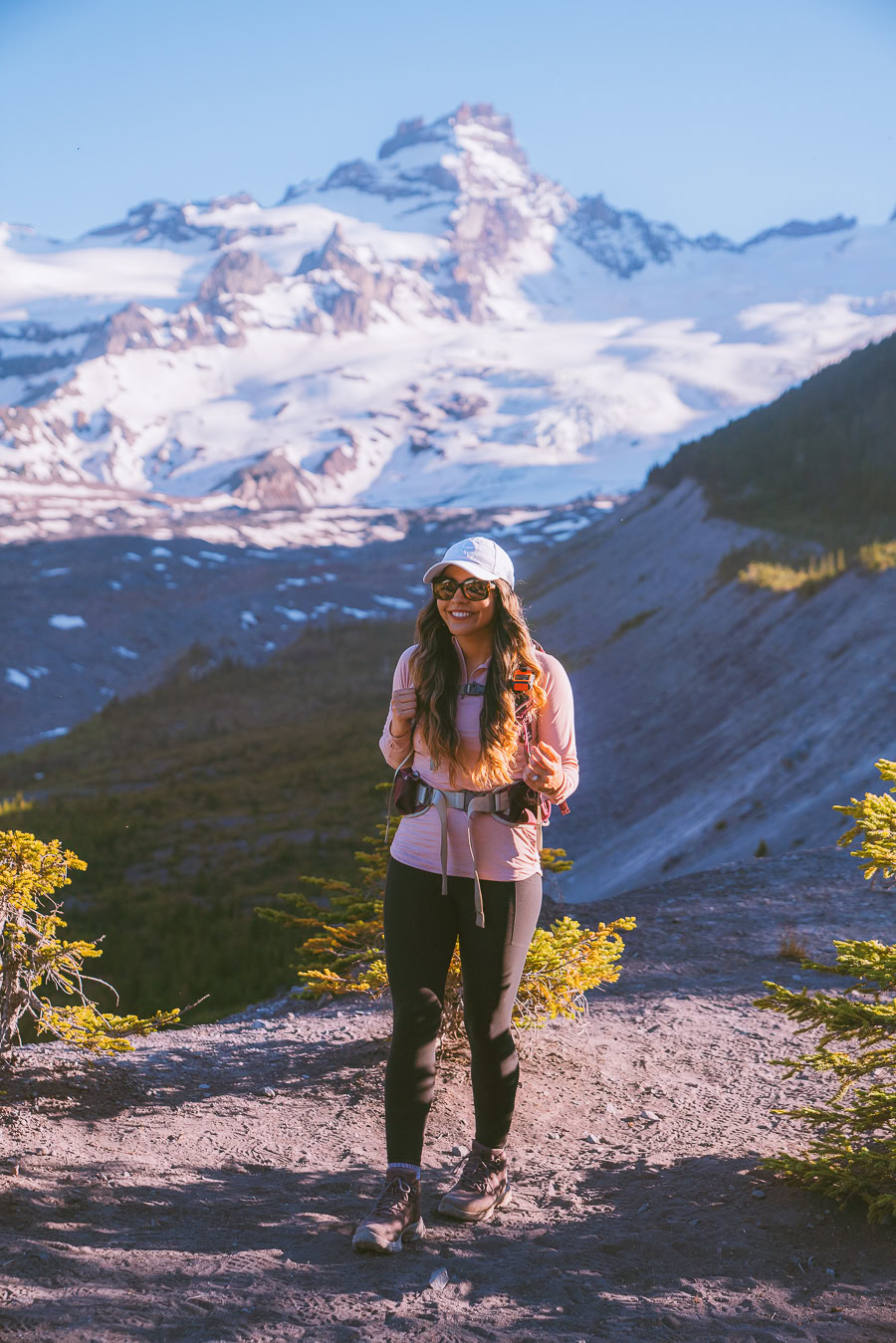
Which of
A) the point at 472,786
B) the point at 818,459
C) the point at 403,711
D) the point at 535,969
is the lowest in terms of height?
the point at 535,969

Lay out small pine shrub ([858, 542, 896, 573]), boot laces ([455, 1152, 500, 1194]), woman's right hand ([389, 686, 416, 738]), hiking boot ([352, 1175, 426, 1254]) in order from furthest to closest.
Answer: small pine shrub ([858, 542, 896, 573]) < boot laces ([455, 1152, 500, 1194]) < woman's right hand ([389, 686, 416, 738]) < hiking boot ([352, 1175, 426, 1254])

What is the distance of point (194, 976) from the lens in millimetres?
12523

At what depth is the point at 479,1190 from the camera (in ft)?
12.9

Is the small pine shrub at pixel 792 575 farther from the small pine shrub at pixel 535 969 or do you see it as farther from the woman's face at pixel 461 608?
the woman's face at pixel 461 608

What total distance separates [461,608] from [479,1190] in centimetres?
198

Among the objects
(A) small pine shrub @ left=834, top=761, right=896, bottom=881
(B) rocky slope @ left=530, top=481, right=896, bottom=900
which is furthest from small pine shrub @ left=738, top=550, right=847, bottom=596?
(A) small pine shrub @ left=834, top=761, right=896, bottom=881

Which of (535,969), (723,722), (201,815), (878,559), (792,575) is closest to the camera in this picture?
(535,969)

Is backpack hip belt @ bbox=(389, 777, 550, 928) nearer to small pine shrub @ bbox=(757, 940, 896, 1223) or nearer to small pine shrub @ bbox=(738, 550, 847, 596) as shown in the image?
small pine shrub @ bbox=(757, 940, 896, 1223)

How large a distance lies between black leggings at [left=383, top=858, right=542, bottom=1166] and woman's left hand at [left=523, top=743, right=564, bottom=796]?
34cm

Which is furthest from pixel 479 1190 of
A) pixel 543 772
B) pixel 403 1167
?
pixel 543 772

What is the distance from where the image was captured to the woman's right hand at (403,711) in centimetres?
380

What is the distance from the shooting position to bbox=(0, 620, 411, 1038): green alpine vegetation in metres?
13.4

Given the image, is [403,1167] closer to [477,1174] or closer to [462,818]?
[477,1174]

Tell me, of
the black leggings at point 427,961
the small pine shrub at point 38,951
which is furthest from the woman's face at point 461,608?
the small pine shrub at point 38,951
